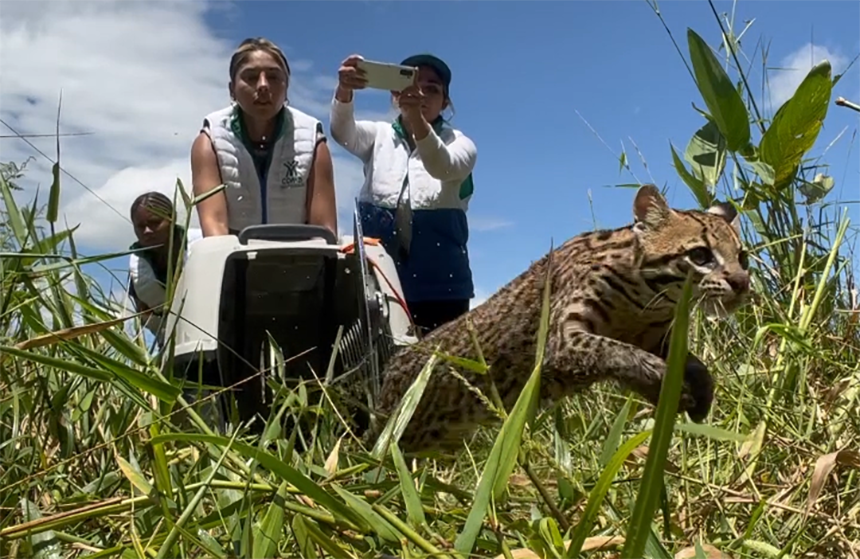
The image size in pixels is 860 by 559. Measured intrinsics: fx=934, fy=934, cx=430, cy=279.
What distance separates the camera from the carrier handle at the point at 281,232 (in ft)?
11.3

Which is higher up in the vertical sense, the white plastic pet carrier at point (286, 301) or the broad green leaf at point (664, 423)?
the white plastic pet carrier at point (286, 301)

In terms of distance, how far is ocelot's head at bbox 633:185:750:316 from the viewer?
260 cm

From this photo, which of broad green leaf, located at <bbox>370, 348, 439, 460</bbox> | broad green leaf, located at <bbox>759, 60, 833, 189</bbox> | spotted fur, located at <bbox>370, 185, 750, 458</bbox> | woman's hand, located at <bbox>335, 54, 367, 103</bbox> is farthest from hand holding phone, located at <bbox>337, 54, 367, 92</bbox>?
broad green leaf, located at <bbox>370, 348, 439, 460</bbox>

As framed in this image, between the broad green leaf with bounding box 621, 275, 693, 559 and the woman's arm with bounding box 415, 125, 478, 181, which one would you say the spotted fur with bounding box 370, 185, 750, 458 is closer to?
the woman's arm with bounding box 415, 125, 478, 181

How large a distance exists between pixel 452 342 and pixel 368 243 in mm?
611

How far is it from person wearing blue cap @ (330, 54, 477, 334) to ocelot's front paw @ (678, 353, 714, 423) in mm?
1737

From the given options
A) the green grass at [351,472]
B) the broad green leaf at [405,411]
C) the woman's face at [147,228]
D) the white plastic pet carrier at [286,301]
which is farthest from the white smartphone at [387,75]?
the broad green leaf at [405,411]

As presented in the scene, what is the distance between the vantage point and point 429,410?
2959 millimetres

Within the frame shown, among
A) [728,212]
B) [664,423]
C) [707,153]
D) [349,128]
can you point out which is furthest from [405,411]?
[349,128]

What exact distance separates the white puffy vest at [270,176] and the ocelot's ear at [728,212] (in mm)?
1637

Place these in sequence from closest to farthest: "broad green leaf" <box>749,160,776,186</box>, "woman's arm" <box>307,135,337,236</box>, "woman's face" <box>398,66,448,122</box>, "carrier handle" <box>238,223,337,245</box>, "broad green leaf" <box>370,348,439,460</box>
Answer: "broad green leaf" <box>370,348,439,460</box> < "broad green leaf" <box>749,160,776,186</box> < "carrier handle" <box>238,223,337,245</box> < "woman's arm" <box>307,135,337,236</box> < "woman's face" <box>398,66,448,122</box>

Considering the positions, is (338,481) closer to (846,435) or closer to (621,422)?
(621,422)

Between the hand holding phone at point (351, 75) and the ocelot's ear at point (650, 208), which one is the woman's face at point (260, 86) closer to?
the hand holding phone at point (351, 75)

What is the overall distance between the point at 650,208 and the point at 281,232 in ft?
4.45
